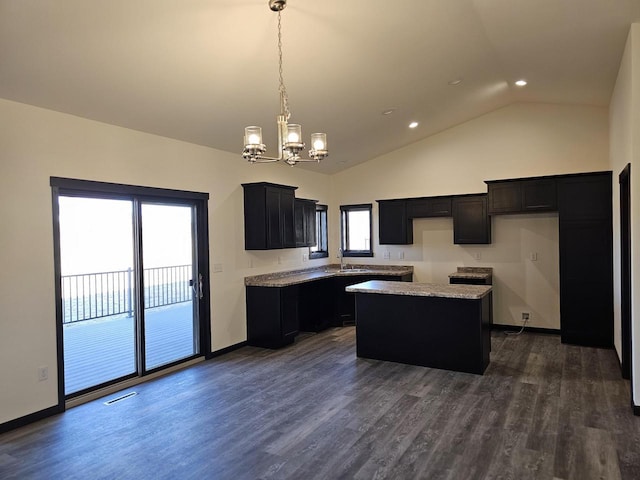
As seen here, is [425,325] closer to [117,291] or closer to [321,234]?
[117,291]

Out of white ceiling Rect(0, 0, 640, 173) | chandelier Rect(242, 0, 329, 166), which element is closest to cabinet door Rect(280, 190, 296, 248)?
white ceiling Rect(0, 0, 640, 173)

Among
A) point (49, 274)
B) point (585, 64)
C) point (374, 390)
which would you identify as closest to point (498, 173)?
point (585, 64)

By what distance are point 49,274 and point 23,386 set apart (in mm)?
954

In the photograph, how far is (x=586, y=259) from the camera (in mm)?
5324

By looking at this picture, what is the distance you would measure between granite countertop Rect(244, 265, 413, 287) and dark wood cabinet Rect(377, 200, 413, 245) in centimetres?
48

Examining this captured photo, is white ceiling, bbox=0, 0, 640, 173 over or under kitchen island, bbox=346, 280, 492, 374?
over

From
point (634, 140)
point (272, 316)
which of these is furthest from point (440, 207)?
point (634, 140)

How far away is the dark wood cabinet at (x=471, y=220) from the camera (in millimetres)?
6379

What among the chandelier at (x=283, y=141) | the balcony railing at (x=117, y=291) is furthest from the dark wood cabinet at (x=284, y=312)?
the chandelier at (x=283, y=141)

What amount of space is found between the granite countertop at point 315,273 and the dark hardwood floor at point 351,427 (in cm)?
135

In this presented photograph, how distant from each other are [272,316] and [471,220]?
342 centimetres

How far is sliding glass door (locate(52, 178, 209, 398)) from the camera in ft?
13.2

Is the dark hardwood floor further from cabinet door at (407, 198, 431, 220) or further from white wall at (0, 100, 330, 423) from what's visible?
cabinet door at (407, 198, 431, 220)

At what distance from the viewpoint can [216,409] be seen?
Answer: 371cm
